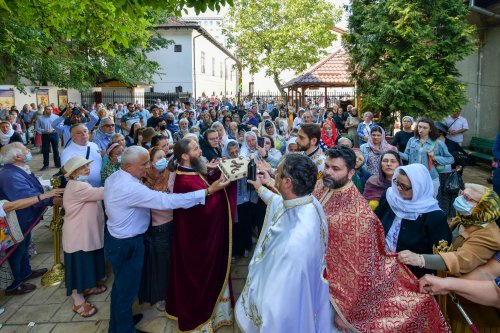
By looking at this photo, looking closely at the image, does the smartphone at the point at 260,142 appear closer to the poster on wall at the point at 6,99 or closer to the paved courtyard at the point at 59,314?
the paved courtyard at the point at 59,314

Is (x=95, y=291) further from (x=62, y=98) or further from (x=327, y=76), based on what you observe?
(x=62, y=98)

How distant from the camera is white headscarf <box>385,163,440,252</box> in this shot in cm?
339

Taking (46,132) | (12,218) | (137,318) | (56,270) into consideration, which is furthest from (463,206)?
(46,132)

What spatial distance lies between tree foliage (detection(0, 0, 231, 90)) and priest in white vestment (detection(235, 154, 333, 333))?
3.31 metres

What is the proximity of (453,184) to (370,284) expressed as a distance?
4541mm

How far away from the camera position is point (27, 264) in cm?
549

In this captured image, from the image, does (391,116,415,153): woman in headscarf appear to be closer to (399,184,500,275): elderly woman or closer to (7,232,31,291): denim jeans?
(399,184,500,275): elderly woman

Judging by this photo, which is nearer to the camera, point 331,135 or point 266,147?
point 266,147

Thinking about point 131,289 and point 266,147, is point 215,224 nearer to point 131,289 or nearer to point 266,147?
point 131,289

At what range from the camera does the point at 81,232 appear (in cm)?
449

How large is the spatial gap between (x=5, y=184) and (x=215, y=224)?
2834mm

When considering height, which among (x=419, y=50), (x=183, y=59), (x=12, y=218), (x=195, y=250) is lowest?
(x=195, y=250)

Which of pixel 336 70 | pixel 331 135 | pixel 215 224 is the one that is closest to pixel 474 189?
pixel 215 224

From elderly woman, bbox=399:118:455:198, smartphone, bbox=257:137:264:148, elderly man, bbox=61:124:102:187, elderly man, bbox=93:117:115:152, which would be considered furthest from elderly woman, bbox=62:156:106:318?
elderly woman, bbox=399:118:455:198
